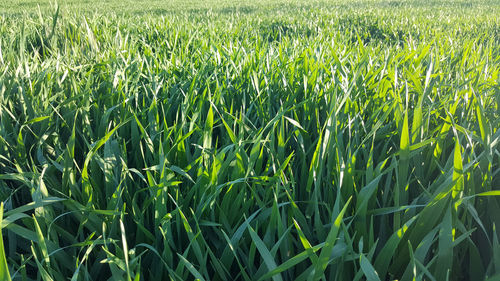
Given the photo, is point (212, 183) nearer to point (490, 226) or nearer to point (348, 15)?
point (490, 226)

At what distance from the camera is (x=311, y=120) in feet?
3.71

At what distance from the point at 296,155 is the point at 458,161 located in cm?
48

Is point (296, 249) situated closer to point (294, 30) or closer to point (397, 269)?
point (397, 269)

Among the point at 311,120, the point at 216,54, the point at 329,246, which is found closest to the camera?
the point at 329,246

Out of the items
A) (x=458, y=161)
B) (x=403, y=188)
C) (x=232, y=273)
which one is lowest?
(x=232, y=273)

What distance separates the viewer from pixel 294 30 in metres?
4.10

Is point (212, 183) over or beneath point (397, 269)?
over

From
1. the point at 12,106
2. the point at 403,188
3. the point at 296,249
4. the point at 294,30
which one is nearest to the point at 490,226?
the point at 403,188

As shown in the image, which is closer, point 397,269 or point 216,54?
point 397,269

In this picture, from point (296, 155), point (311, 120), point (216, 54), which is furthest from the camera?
point (216, 54)

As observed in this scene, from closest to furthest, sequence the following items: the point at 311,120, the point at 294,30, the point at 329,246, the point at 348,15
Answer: the point at 329,246, the point at 311,120, the point at 294,30, the point at 348,15

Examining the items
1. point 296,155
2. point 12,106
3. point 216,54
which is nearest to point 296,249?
point 296,155

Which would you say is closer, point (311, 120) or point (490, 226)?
point (490, 226)

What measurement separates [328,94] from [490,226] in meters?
0.61
